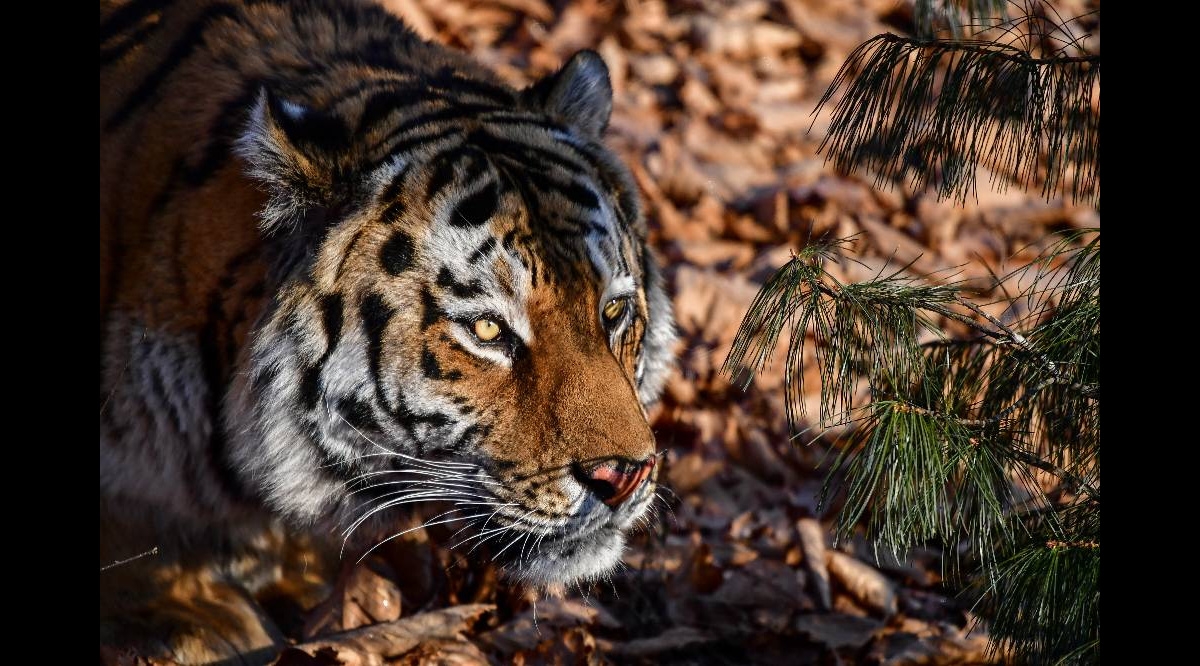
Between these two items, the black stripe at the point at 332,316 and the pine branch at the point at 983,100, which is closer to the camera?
the pine branch at the point at 983,100

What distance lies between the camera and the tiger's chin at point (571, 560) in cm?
257

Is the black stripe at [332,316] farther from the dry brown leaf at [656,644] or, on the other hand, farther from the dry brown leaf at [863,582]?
the dry brown leaf at [863,582]

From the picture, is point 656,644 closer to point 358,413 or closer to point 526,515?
point 526,515

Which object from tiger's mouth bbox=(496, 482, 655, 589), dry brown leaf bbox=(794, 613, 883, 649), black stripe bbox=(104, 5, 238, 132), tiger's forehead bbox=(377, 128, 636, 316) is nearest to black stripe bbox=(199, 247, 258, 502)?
tiger's forehead bbox=(377, 128, 636, 316)

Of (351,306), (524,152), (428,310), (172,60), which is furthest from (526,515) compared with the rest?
(172,60)

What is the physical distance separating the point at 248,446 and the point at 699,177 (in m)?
2.64

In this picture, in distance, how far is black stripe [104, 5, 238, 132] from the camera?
9.70ft

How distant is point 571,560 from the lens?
2.61 m

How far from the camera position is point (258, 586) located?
329 centimetres

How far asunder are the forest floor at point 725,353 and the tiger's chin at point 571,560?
32 centimetres

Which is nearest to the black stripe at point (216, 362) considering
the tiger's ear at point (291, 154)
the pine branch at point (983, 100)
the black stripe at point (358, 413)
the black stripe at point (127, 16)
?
the tiger's ear at point (291, 154)

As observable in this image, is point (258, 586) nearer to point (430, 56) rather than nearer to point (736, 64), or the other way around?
point (430, 56)

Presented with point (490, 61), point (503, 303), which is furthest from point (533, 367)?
point (490, 61)

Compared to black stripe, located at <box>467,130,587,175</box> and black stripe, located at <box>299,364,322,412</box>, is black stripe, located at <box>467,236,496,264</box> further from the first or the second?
black stripe, located at <box>299,364,322,412</box>
